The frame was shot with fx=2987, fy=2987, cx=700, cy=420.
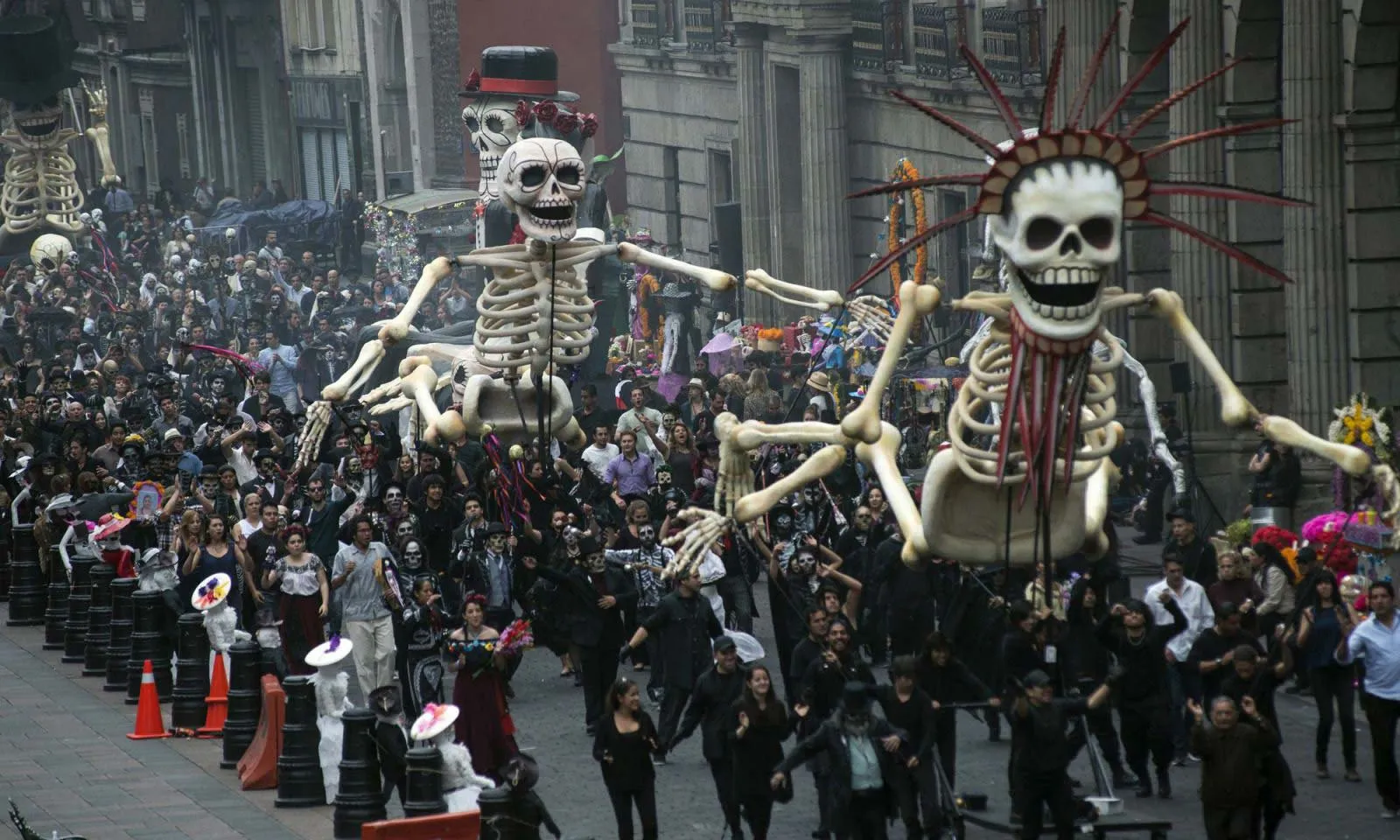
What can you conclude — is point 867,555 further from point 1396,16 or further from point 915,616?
point 1396,16

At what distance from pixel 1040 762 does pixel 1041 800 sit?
22 cm

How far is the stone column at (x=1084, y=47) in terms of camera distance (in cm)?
2969

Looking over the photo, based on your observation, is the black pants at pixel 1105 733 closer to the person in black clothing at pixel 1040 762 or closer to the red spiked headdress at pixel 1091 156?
the person in black clothing at pixel 1040 762

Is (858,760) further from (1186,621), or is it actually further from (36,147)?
(36,147)

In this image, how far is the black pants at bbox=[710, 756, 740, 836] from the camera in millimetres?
17234

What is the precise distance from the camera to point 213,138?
73.1 m

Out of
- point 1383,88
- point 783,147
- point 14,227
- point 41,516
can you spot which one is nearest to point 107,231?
point 14,227

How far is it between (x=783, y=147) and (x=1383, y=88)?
18.8 meters

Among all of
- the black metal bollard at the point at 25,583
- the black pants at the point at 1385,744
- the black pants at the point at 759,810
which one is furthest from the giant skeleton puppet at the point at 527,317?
the black metal bollard at the point at 25,583

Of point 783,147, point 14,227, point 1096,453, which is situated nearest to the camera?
point 1096,453

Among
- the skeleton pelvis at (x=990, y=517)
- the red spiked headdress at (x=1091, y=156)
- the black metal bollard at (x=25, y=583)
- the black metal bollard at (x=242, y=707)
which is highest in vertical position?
the red spiked headdress at (x=1091, y=156)

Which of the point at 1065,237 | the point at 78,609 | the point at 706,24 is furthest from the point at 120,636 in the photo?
the point at 706,24

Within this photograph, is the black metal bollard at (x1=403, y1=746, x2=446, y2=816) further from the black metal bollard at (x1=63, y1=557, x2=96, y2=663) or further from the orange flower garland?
the orange flower garland

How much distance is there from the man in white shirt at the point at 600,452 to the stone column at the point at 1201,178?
18.3 ft
